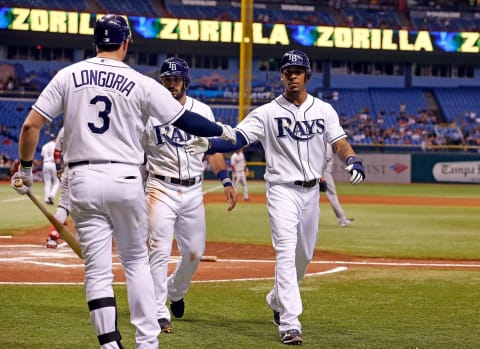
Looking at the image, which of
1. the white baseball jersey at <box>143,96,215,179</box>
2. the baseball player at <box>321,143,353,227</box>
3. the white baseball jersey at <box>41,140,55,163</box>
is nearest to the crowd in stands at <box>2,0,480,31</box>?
the white baseball jersey at <box>41,140,55,163</box>

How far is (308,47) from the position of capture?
2250 inches

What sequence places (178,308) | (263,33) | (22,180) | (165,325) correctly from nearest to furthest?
(22,180) → (165,325) → (178,308) → (263,33)

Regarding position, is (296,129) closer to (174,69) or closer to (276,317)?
(174,69)

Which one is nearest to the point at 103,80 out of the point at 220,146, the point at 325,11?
the point at 220,146

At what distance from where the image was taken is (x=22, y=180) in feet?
21.5

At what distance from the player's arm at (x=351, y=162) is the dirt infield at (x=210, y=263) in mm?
3592

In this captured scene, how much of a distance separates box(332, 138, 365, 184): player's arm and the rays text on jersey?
7.91ft

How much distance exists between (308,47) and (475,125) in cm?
1129

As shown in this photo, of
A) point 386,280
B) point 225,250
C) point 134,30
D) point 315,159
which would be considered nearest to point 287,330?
point 315,159

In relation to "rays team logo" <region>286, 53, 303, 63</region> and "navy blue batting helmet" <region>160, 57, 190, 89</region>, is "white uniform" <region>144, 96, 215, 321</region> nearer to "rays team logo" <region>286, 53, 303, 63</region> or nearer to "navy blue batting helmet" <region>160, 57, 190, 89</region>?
"navy blue batting helmet" <region>160, 57, 190, 89</region>

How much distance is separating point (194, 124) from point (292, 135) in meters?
2.02

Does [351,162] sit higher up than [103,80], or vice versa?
[103,80]

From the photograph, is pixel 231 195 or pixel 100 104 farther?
pixel 231 195

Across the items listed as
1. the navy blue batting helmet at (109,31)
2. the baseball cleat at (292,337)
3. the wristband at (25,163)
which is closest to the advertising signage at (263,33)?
the baseball cleat at (292,337)
